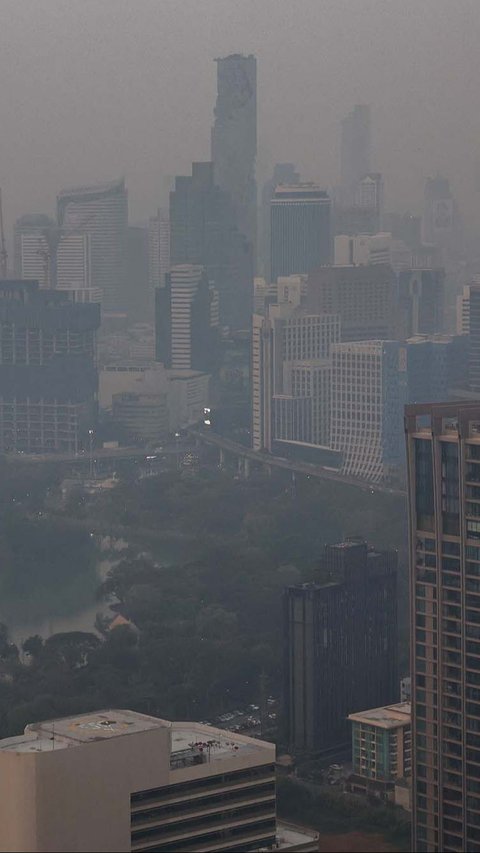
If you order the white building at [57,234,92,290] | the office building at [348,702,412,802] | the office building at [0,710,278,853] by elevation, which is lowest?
the office building at [348,702,412,802]

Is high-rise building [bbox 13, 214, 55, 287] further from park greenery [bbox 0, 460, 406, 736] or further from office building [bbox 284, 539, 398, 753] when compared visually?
office building [bbox 284, 539, 398, 753]

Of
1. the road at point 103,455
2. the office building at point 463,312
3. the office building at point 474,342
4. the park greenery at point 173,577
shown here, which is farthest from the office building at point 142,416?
the office building at point 474,342

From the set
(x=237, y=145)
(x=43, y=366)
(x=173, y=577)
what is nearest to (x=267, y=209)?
(x=237, y=145)

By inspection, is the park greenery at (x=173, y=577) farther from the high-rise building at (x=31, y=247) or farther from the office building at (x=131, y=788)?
the high-rise building at (x=31, y=247)

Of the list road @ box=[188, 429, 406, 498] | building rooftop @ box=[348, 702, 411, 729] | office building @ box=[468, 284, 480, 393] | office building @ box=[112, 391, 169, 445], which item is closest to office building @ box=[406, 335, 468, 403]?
office building @ box=[468, 284, 480, 393]

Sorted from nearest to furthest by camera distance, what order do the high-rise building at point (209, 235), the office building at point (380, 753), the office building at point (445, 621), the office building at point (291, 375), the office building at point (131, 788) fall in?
the office building at point (131, 788)
the office building at point (445, 621)
the office building at point (380, 753)
the office building at point (291, 375)
the high-rise building at point (209, 235)

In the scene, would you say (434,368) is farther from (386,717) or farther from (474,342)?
(386,717)
